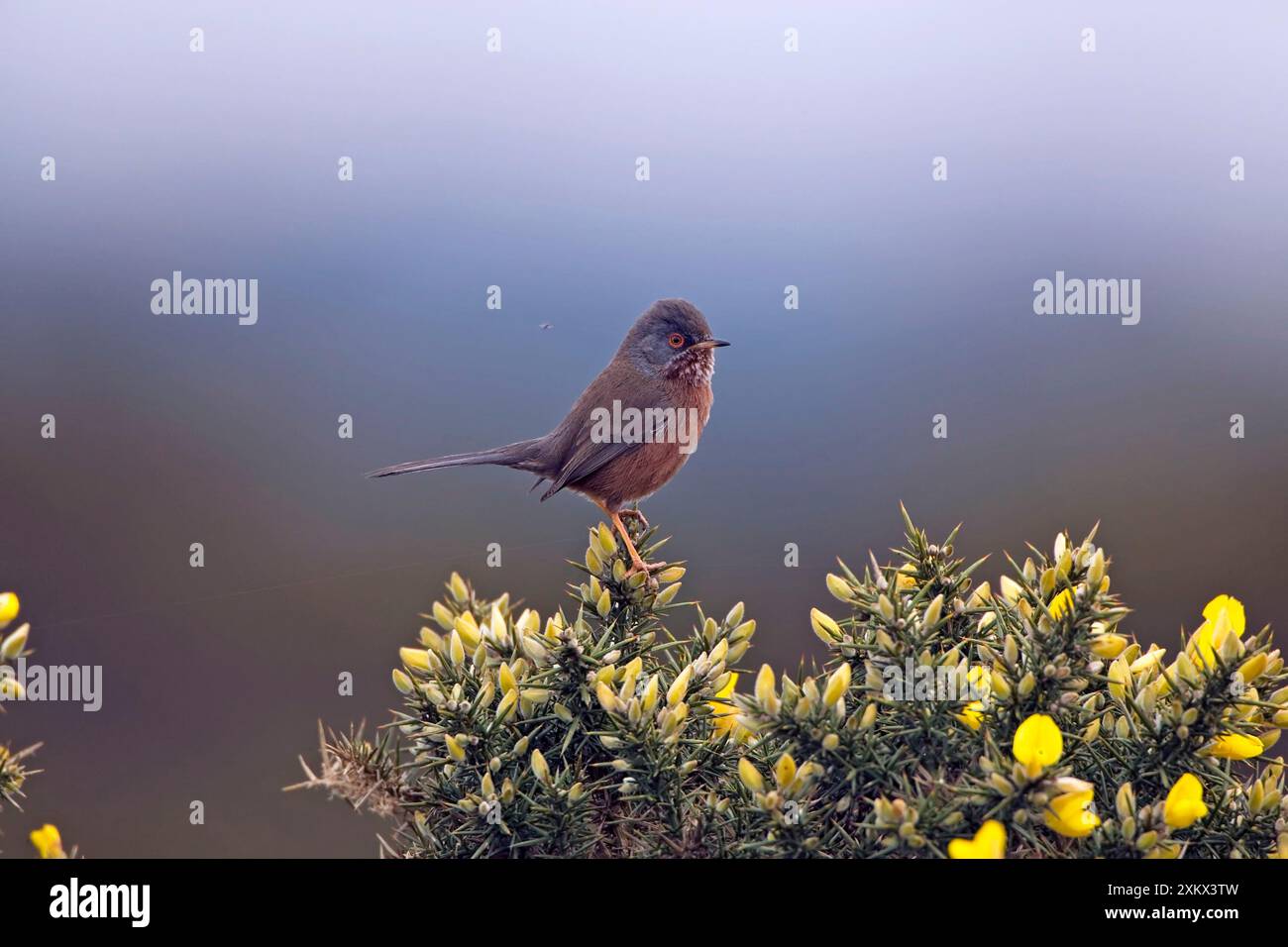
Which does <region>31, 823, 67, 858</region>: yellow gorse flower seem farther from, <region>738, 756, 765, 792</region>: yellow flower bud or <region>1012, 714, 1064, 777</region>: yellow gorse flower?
<region>1012, 714, 1064, 777</region>: yellow gorse flower

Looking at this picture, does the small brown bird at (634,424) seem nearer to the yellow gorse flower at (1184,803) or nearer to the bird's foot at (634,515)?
the bird's foot at (634,515)

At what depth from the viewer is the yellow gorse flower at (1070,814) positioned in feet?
6.61

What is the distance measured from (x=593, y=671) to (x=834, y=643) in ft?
1.99

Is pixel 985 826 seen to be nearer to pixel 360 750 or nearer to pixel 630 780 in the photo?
pixel 630 780

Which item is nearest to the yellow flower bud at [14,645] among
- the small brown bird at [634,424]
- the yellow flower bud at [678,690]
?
the yellow flower bud at [678,690]

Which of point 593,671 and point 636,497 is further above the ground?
point 636,497

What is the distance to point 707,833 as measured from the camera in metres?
2.46

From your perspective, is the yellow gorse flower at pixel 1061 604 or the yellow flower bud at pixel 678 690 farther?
the yellow flower bud at pixel 678 690

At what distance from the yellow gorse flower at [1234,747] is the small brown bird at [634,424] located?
2.79 metres

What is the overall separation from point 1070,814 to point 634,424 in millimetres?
3148

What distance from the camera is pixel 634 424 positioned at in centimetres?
489

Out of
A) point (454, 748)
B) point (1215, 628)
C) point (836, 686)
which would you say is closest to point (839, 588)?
point (836, 686)

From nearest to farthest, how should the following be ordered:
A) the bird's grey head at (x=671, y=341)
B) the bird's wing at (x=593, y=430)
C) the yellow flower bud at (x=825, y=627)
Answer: the yellow flower bud at (x=825, y=627) < the bird's wing at (x=593, y=430) < the bird's grey head at (x=671, y=341)
